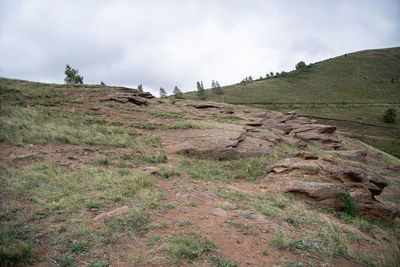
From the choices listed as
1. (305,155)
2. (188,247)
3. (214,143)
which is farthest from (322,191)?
(214,143)

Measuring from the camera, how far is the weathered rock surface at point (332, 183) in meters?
7.52

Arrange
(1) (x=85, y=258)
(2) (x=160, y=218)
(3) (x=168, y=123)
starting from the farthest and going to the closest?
(3) (x=168, y=123)
(2) (x=160, y=218)
(1) (x=85, y=258)

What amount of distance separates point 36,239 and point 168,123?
12253mm

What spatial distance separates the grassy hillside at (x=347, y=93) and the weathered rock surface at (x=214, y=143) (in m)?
34.3

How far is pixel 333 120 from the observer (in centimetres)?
4531

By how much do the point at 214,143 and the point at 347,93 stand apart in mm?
70965

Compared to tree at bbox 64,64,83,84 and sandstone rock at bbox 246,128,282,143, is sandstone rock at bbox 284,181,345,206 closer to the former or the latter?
sandstone rock at bbox 246,128,282,143

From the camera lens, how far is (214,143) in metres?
12.4

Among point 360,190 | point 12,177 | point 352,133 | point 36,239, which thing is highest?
point 12,177

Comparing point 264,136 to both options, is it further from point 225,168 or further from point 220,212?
point 220,212

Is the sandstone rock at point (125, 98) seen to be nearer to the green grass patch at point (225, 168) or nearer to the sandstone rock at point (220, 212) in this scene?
the green grass patch at point (225, 168)

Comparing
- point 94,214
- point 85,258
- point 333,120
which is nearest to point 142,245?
point 85,258

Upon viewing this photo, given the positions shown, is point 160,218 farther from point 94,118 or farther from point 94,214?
point 94,118

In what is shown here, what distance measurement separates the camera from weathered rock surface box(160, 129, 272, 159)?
39.0 ft
